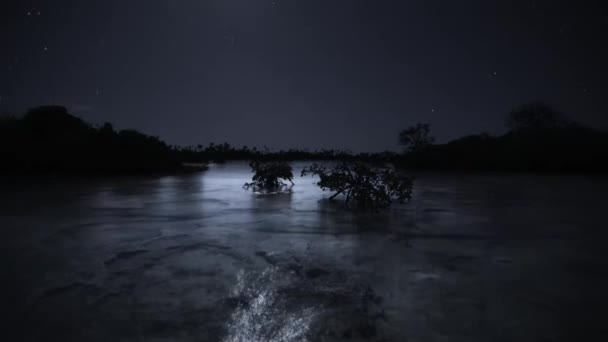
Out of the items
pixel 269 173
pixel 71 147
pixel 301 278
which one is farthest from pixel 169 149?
pixel 301 278

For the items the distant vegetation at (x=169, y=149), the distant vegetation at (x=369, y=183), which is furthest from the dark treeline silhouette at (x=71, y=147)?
the distant vegetation at (x=369, y=183)

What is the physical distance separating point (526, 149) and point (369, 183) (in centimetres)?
4680

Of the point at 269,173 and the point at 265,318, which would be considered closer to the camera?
the point at 265,318

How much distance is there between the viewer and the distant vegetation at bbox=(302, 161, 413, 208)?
39.3 feet

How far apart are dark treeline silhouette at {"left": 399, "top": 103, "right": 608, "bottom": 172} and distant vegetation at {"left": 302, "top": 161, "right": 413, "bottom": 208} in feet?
140

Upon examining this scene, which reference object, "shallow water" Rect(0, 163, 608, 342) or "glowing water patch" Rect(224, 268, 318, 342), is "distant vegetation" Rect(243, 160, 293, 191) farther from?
"glowing water patch" Rect(224, 268, 318, 342)

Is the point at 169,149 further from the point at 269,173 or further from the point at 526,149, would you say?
the point at 526,149

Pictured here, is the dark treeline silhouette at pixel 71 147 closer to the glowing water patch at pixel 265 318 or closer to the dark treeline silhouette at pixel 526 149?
the glowing water patch at pixel 265 318

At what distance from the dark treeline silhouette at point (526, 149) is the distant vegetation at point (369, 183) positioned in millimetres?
42710

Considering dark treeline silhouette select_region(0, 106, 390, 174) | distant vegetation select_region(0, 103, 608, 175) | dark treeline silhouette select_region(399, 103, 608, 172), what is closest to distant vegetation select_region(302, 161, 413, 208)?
distant vegetation select_region(0, 103, 608, 175)

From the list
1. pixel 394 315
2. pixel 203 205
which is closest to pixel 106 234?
pixel 203 205

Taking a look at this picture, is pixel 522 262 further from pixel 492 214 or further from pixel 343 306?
pixel 492 214

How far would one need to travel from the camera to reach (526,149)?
48031 millimetres

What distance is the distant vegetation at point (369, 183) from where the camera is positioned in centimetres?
1198
